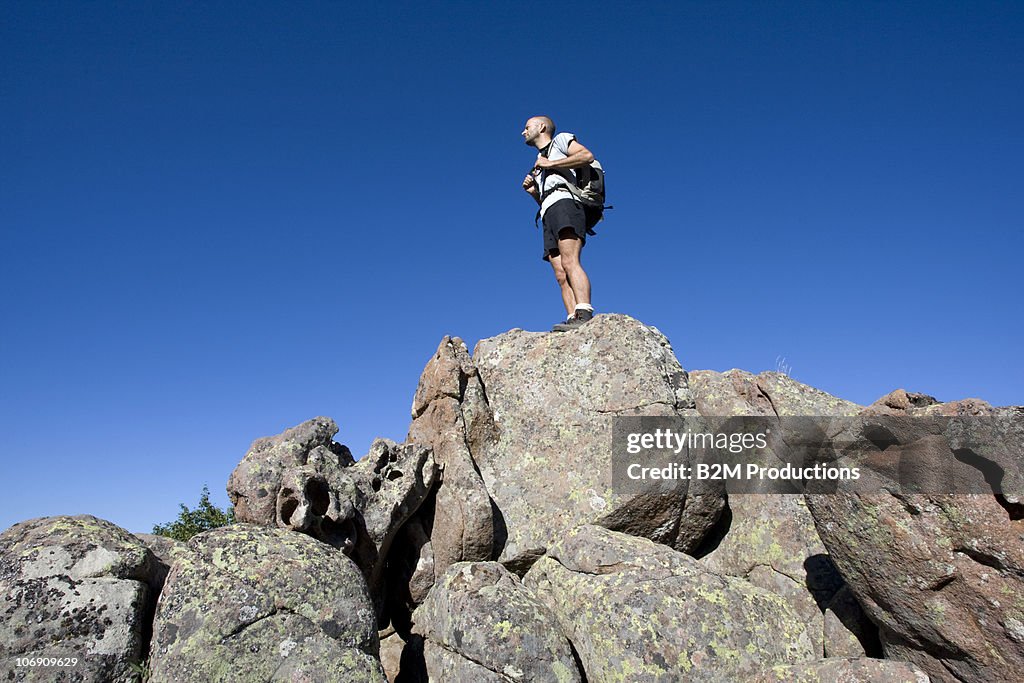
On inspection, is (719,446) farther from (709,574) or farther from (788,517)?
(709,574)

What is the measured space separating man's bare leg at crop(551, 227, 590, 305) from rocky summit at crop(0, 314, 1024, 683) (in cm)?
115

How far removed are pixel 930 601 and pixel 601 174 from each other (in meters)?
7.09

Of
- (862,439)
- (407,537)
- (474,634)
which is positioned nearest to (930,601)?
(862,439)

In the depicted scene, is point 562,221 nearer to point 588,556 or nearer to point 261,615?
point 588,556

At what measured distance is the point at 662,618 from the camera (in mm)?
6875

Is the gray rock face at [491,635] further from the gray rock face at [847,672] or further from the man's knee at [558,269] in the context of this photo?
the man's knee at [558,269]

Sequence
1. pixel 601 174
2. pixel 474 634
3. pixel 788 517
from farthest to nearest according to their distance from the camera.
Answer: pixel 601 174 → pixel 788 517 → pixel 474 634

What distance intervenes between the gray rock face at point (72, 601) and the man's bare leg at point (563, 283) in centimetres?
633

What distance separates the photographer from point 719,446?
9.27 metres

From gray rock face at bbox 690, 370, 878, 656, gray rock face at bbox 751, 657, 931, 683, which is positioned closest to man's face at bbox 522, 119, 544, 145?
gray rock face at bbox 690, 370, 878, 656

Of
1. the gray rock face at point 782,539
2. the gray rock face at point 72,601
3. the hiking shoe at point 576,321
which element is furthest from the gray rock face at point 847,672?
the gray rock face at point 72,601

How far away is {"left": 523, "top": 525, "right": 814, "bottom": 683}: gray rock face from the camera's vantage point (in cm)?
671

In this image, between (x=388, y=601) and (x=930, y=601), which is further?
(x=388, y=601)

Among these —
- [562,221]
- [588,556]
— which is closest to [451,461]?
[588,556]
